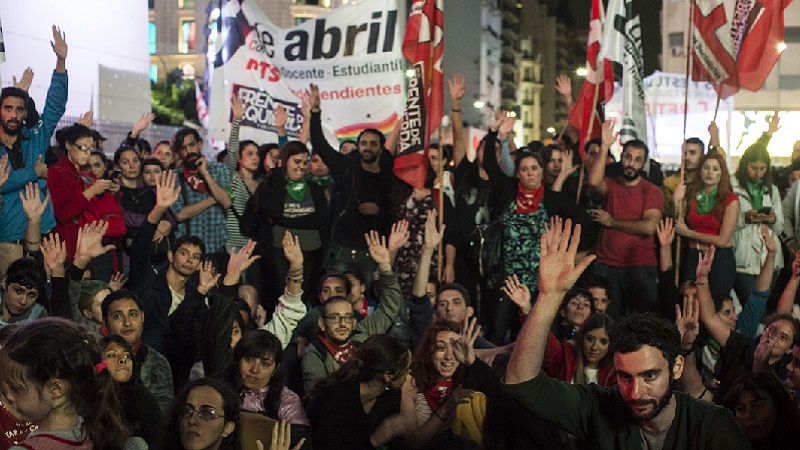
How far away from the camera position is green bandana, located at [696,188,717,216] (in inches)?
393

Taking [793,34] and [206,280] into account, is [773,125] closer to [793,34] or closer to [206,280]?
[206,280]

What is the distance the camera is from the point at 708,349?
25.6 ft

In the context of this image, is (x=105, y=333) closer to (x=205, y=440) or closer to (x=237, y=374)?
(x=237, y=374)

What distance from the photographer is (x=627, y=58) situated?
1201 cm

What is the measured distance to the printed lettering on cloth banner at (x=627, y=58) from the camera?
11.8 m

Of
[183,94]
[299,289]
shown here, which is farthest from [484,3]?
[299,289]

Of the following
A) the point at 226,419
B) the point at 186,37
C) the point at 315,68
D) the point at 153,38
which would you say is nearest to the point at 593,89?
the point at 315,68

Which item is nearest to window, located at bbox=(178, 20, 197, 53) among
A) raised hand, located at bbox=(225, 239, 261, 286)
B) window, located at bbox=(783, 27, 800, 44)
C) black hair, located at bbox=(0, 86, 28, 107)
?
window, located at bbox=(783, 27, 800, 44)

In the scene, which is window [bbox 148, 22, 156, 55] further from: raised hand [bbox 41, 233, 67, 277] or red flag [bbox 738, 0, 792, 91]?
raised hand [bbox 41, 233, 67, 277]

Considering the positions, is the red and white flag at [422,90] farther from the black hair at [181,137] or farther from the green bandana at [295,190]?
the black hair at [181,137]

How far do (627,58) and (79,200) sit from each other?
5.81 metres

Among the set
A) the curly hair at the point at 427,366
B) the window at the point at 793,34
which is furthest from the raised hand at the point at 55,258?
the window at the point at 793,34

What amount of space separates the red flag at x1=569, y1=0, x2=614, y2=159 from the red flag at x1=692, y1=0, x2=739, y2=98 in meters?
1.02

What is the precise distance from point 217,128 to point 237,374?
7.62 meters
